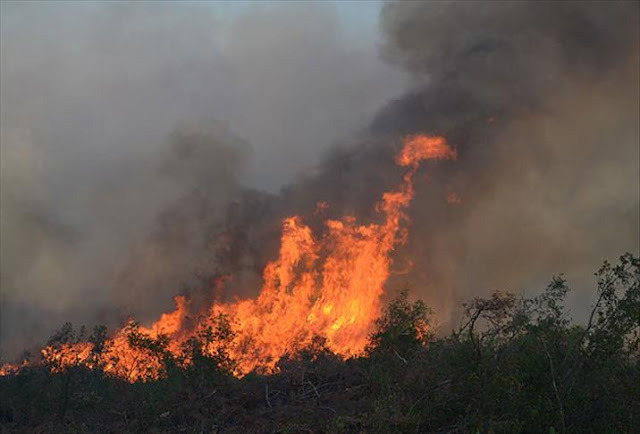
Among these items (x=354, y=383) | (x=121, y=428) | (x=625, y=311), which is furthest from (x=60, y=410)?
(x=625, y=311)

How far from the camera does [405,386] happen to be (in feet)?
48.3

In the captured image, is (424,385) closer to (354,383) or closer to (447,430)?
(447,430)

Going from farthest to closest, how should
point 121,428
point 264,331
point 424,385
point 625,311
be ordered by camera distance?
1. point 264,331
2. point 121,428
3. point 424,385
4. point 625,311

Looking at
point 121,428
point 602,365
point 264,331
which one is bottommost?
point 602,365

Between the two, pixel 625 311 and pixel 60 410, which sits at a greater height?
pixel 60 410

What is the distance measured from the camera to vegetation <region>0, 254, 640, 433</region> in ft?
39.6

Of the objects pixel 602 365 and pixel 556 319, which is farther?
pixel 556 319

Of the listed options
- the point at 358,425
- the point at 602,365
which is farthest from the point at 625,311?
the point at 358,425

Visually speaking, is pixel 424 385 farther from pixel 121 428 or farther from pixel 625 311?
pixel 121 428

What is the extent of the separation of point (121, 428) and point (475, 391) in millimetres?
11710

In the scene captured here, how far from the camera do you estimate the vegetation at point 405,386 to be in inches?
475

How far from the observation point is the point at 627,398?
1220 cm

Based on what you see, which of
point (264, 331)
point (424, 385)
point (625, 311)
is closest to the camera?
point (625, 311)

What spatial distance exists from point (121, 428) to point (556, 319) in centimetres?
1407
